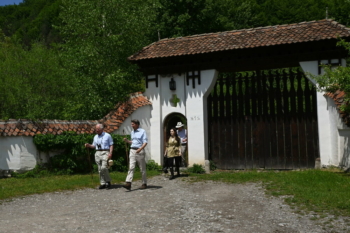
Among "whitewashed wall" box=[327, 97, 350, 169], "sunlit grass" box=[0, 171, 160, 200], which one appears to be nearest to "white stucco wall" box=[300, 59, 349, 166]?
"whitewashed wall" box=[327, 97, 350, 169]

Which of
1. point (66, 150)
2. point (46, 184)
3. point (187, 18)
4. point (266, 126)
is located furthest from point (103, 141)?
point (187, 18)

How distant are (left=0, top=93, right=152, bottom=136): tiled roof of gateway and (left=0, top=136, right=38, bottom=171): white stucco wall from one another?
25 centimetres

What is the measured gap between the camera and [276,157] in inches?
604

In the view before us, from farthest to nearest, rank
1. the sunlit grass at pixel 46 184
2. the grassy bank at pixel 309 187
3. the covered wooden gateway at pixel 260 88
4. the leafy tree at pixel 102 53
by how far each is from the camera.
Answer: the leafy tree at pixel 102 53 → the covered wooden gateway at pixel 260 88 → the sunlit grass at pixel 46 184 → the grassy bank at pixel 309 187

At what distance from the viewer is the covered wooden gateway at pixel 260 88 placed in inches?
574

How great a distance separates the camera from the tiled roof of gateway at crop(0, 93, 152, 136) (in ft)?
47.4

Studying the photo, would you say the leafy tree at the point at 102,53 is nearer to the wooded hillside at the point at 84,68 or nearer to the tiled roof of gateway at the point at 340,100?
the wooded hillside at the point at 84,68

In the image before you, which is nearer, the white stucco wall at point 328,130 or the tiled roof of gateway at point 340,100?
the tiled roof of gateway at point 340,100

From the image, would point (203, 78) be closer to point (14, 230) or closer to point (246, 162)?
point (246, 162)

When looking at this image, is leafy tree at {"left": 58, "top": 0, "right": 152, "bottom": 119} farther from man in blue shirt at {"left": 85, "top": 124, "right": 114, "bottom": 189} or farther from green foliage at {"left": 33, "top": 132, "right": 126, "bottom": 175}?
man in blue shirt at {"left": 85, "top": 124, "right": 114, "bottom": 189}

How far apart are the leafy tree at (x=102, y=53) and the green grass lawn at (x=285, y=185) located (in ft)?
15.8

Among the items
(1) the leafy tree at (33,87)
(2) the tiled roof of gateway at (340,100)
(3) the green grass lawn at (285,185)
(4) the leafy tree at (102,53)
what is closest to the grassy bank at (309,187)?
(3) the green grass lawn at (285,185)

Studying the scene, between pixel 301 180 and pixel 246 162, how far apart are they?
439cm

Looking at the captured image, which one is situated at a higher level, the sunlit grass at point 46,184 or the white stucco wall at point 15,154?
the white stucco wall at point 15,154
